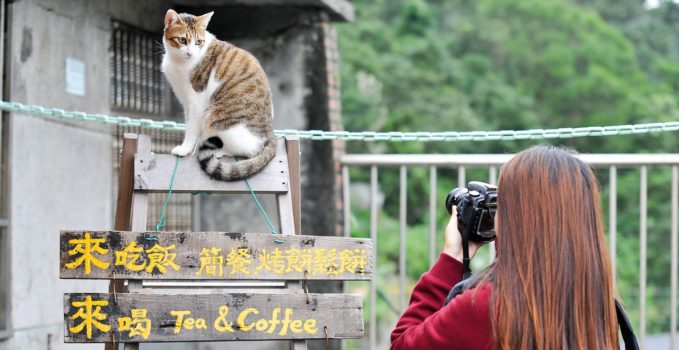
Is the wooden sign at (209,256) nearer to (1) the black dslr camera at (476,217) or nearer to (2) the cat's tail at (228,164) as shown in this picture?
(2) the cat's tail at (228,164)

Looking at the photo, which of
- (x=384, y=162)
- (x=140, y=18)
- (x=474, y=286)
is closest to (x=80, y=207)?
(x=140, y=18)

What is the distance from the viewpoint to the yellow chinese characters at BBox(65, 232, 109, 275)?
93.1 inches

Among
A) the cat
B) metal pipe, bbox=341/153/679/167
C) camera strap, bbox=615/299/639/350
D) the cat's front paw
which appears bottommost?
camera strap, bbox=615/299/639/350

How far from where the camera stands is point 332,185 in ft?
15.9

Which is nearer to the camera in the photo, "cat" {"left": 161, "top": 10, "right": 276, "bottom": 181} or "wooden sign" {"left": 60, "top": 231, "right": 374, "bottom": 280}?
"wooden sign" {"left": 60, "top": 231, "right": 374, "bottom": 280}

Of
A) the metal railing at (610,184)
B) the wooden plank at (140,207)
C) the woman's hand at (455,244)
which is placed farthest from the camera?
the metal railing at (610,184)

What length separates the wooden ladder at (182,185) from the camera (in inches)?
104

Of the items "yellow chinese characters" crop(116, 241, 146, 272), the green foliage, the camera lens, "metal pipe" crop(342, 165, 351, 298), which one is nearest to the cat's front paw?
"yellow chinese characters" crop(116, 241, 146, 272)

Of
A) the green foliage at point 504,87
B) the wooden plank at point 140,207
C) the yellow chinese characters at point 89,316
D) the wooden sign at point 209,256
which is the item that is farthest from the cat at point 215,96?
the green foliage at point 504,87

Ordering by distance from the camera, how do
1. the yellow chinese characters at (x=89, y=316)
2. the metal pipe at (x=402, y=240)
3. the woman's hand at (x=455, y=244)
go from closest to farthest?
the woman's hand at (x=455, y=244), the yellow chinese characters at (x=89, y=316), the metal pipe at (x=402, y=240)

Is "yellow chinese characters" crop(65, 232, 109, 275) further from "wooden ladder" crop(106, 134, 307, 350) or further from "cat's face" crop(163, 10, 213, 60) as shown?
"cat's face" crop(163, 10, 213, 60)

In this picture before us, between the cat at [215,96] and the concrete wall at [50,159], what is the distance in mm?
1262

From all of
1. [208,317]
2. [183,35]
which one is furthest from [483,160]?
[208,317]

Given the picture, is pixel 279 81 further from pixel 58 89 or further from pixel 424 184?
pixel 424 184
